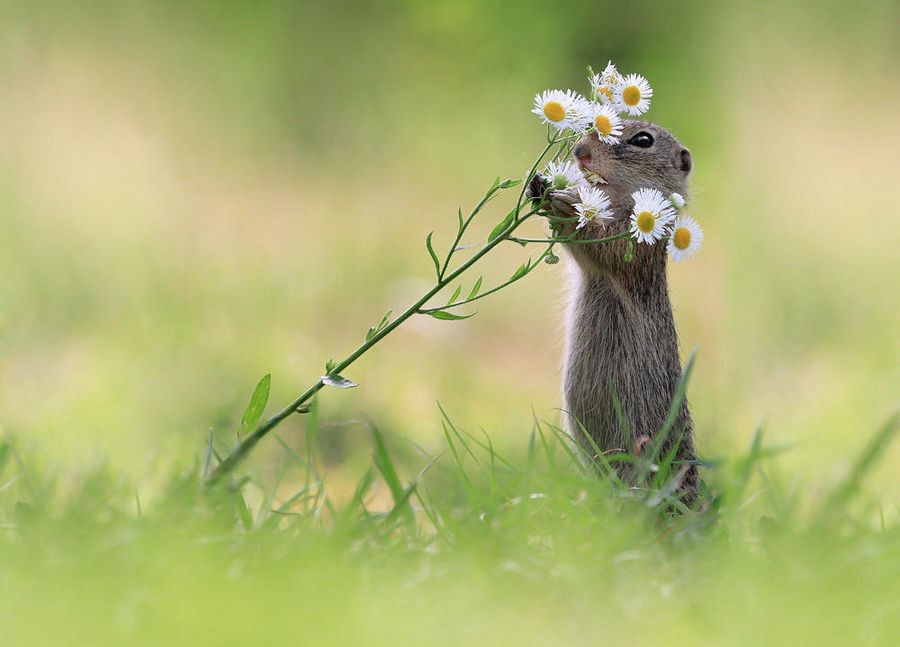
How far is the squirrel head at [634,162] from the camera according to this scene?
4.04 metres

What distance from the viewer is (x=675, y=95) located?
10.2 metres

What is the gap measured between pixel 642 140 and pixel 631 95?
48.3 inches

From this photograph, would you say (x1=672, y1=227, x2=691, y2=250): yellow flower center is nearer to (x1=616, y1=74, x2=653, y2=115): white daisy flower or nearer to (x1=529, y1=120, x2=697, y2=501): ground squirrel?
(x1=616, y1=74, x2=653, y2=115): white daisy flower

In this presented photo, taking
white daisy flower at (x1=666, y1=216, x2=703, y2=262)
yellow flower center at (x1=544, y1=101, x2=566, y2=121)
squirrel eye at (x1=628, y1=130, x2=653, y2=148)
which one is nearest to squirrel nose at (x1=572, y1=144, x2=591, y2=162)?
squirrel eye at (x1=628, y1=130, x2=653, y2=148)

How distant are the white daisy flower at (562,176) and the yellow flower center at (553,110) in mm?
142

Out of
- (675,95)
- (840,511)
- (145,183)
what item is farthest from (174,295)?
(840,511)

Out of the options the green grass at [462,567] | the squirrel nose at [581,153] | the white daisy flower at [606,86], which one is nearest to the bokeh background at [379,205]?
the squirrel nose at [581,153]

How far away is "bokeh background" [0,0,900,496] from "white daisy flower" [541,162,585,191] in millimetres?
3154

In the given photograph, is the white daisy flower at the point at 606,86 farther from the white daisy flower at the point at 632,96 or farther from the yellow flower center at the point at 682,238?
the yellow flower center at the point at 682,238

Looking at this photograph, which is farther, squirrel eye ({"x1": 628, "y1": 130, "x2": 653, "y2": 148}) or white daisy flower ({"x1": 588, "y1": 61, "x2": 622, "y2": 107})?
squirrel eye ({"x1": 628, "y1": 130, "x2": 653, "y2": 148})

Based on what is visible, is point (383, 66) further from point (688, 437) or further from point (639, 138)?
point (688, 437)

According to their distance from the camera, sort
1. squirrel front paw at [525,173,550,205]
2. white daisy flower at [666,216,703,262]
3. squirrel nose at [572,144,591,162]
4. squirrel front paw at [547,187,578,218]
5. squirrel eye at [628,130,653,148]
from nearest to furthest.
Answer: white daisy flower at [666,216,703,262], squirrel front paw at [525,173,550,205], squirrel front paw at [547,187,578,218], squirrel nose at [572,144,591,162], squirrel eye at [628,130,653,148]

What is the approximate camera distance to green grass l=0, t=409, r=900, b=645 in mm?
1893

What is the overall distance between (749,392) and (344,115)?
3.89 metres
